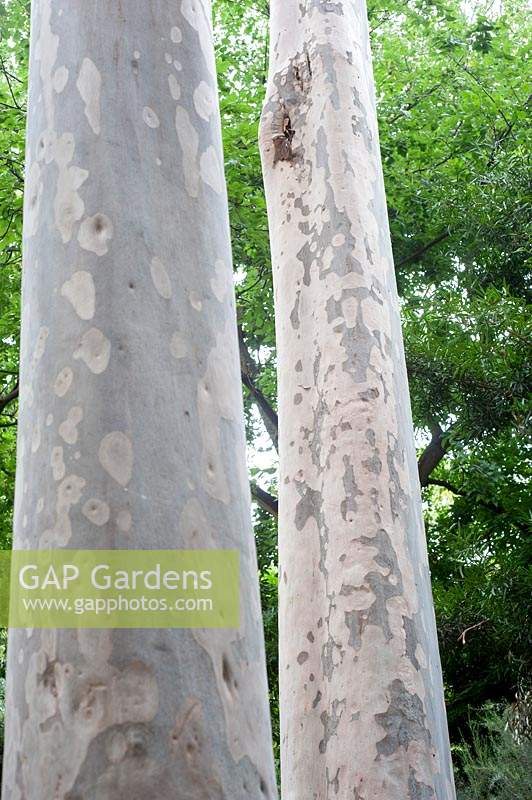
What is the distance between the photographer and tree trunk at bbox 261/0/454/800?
2518 mm

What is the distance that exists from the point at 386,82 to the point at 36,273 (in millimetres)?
9037

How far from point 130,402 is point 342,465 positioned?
4.93 feet

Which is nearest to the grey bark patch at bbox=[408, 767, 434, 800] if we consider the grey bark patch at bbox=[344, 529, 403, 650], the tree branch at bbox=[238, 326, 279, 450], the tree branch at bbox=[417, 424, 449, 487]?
the grey bark patch at bbox=[344, 529, 403, 650]

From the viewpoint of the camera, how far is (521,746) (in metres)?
5.67

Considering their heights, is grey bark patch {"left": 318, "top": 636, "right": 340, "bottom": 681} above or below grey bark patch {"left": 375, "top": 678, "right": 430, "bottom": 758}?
above

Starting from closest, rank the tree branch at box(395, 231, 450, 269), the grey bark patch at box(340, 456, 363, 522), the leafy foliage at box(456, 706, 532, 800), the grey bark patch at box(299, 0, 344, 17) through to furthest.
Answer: the grey bark patch at box(340, 456, 363, 522), the grey bark patch at box(299, 0, 344, 17), the leafy foliage at box(456, 706, 532, 800), the tree branch at box(395, 231, 450, 269)

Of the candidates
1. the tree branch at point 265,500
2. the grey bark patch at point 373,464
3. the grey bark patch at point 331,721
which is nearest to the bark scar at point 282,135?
the grey bark patch at point 373,464

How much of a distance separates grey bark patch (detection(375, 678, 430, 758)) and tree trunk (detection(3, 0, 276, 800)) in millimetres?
1102

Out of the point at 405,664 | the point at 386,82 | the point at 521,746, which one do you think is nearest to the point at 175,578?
the point at 405,664

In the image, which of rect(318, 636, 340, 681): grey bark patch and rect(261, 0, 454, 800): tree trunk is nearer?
rect(261, 0, 454, 800): tree trunk

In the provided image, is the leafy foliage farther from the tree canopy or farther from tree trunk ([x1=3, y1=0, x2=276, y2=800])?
tree trunk ([x1=3, y1=0, x2=276, y2=800])

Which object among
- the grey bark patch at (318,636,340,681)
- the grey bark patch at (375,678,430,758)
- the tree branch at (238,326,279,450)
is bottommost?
the grey bark patch at (375,678,430,758)

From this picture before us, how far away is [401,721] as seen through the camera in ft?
8.05

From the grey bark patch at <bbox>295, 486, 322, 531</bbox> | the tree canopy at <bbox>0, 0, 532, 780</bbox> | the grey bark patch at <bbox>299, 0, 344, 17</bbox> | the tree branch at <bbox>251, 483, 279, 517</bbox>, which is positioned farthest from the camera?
the tree branch at <bbox>251, 483, 279, 517</bbox>
